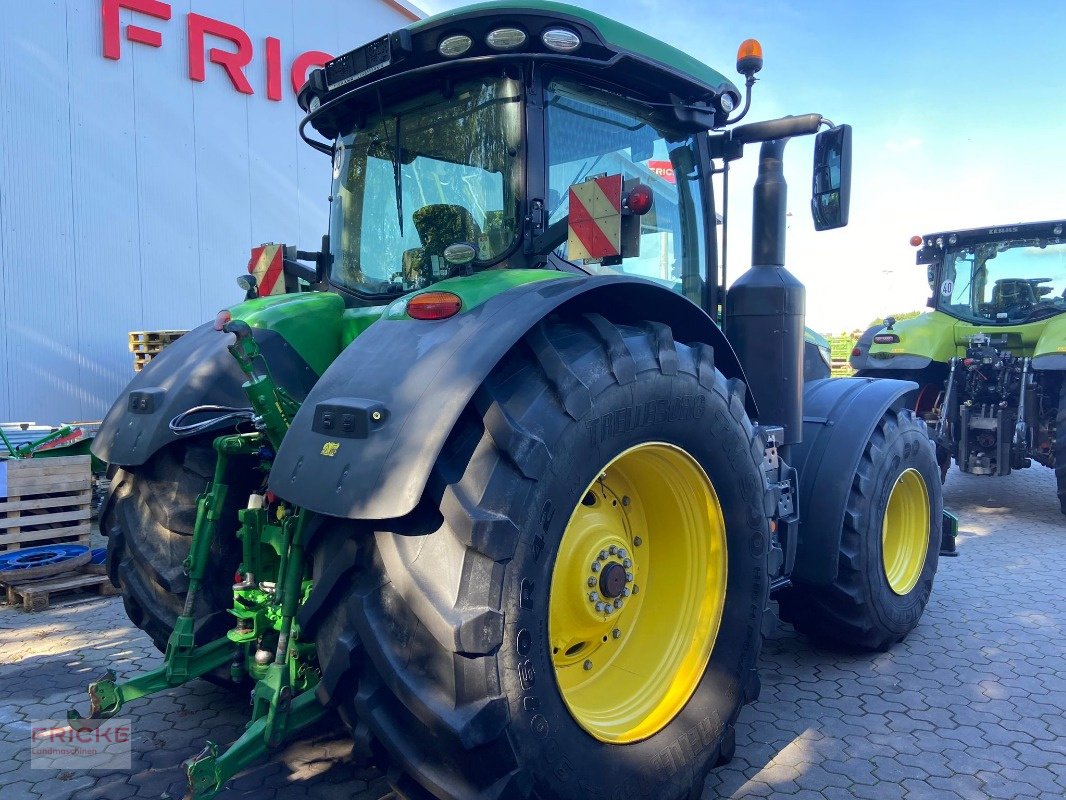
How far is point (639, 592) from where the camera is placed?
271 cm

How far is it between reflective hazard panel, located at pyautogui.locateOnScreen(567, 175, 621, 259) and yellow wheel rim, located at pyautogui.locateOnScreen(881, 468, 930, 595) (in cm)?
253

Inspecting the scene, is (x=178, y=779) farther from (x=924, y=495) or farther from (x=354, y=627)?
(x=924, y=495)

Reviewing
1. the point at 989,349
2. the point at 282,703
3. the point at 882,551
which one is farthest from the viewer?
the point at 989,349

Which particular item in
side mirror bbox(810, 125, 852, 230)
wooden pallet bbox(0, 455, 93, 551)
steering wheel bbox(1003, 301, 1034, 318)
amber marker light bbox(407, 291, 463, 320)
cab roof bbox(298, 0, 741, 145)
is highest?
cab roof bbox(298, 0, 741, 145)

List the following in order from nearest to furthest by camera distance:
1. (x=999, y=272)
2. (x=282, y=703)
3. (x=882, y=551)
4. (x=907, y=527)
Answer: (x=282, y=703) < (x=882, y=551) < (x=907, y=527) < (x=999, y=272)

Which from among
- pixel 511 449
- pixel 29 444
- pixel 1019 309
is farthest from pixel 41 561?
pixel 1019 309

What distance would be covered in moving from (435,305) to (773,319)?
1.76 meters

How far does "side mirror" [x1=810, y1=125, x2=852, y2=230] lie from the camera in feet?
10.2

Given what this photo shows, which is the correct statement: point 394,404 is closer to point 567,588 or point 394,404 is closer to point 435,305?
point 435,305

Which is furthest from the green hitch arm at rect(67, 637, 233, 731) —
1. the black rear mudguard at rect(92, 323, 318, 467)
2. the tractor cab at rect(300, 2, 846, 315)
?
the tractor cab at rect(300, 2, 846, 315)

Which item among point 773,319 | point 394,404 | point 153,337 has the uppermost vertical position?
point 773,319

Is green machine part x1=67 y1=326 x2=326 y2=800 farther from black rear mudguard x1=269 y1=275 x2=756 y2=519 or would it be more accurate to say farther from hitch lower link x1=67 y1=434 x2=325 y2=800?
black rear mudguard x1=269 y1=275 x2=756 y2=519

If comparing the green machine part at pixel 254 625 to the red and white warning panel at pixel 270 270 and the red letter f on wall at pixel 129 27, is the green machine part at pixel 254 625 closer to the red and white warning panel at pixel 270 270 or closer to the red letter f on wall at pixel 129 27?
the red and white warning panel at pixel 270 270

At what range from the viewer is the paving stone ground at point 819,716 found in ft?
8.68
